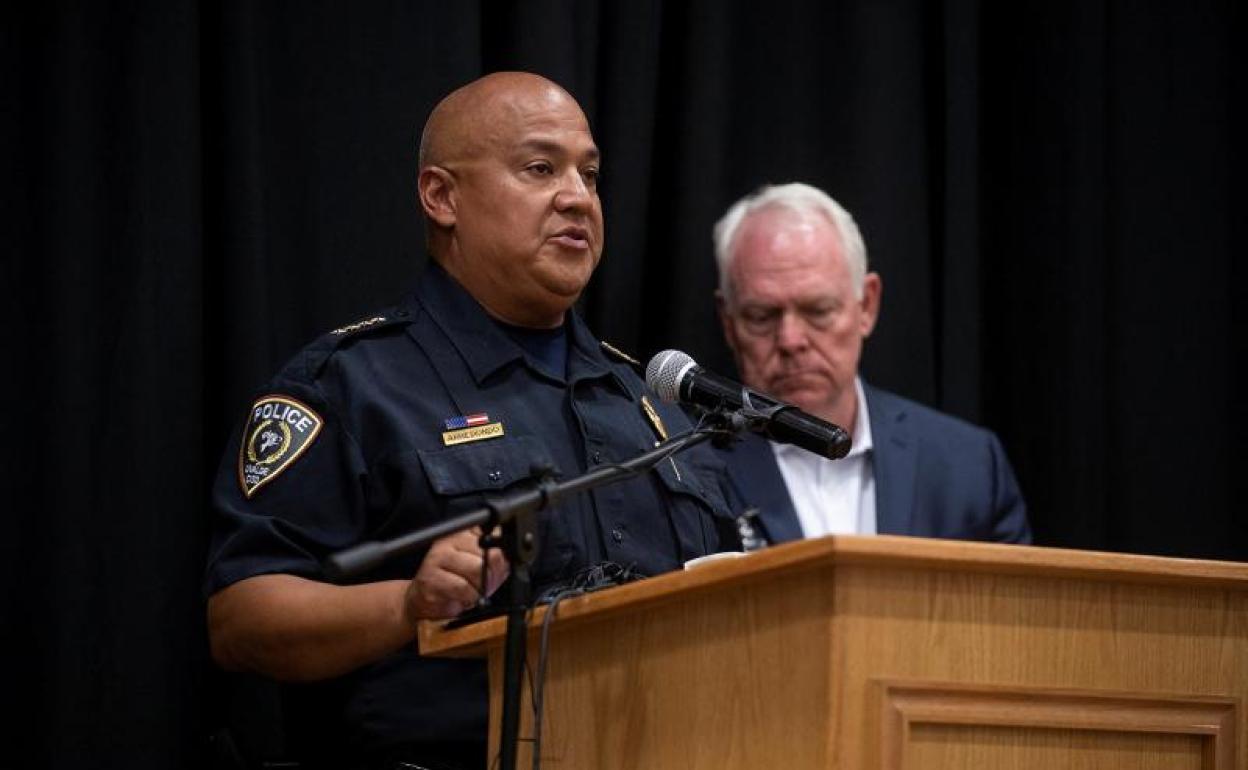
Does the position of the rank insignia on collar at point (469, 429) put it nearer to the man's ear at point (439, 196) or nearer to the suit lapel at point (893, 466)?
the man's ear at point (439, 196)

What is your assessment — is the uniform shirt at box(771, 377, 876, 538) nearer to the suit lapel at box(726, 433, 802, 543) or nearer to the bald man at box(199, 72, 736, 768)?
the suit lapel at box(726, 433, 802, 543)

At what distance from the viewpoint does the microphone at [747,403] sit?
2143mm

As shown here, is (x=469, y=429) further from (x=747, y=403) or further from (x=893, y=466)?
(x=893, y=466)

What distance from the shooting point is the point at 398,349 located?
8.80ft

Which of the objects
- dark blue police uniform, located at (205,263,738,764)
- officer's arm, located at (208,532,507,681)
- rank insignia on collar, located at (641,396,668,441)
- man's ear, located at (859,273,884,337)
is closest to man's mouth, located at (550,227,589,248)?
dark blue police uniform, located at (205,263,738,764)

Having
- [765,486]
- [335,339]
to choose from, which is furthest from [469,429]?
[765,486]

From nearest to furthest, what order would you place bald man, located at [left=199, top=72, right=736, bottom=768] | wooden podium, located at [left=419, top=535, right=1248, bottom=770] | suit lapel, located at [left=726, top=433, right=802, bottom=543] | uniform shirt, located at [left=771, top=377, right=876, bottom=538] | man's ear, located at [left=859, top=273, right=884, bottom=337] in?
wooden podium, located at [left=419, top=535, right=1248, bottom=770] < bald man, located at [left=199, top=72, right=736, bottom=768] < suit lapel, located at [left=726, top=433, right=802, bottom=543] < uniform shirt, located at [left=771, top=377, right=876, bottom=538] < man's ear, located at [left=859, top=273, right=884, bottom=337]

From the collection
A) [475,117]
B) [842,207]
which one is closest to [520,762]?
[475,117]

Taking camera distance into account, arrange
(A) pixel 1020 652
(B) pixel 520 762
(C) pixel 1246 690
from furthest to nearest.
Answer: (B) pixel 520 762 < (C) pixel 1246 690 < (A) pixel 1020 652

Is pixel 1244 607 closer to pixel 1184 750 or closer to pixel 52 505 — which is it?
pixel 1184 750

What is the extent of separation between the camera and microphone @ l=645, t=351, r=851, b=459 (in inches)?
84.4

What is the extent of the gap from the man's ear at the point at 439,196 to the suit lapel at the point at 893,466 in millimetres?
1277

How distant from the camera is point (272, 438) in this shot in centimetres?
249

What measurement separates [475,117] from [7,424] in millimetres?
929
